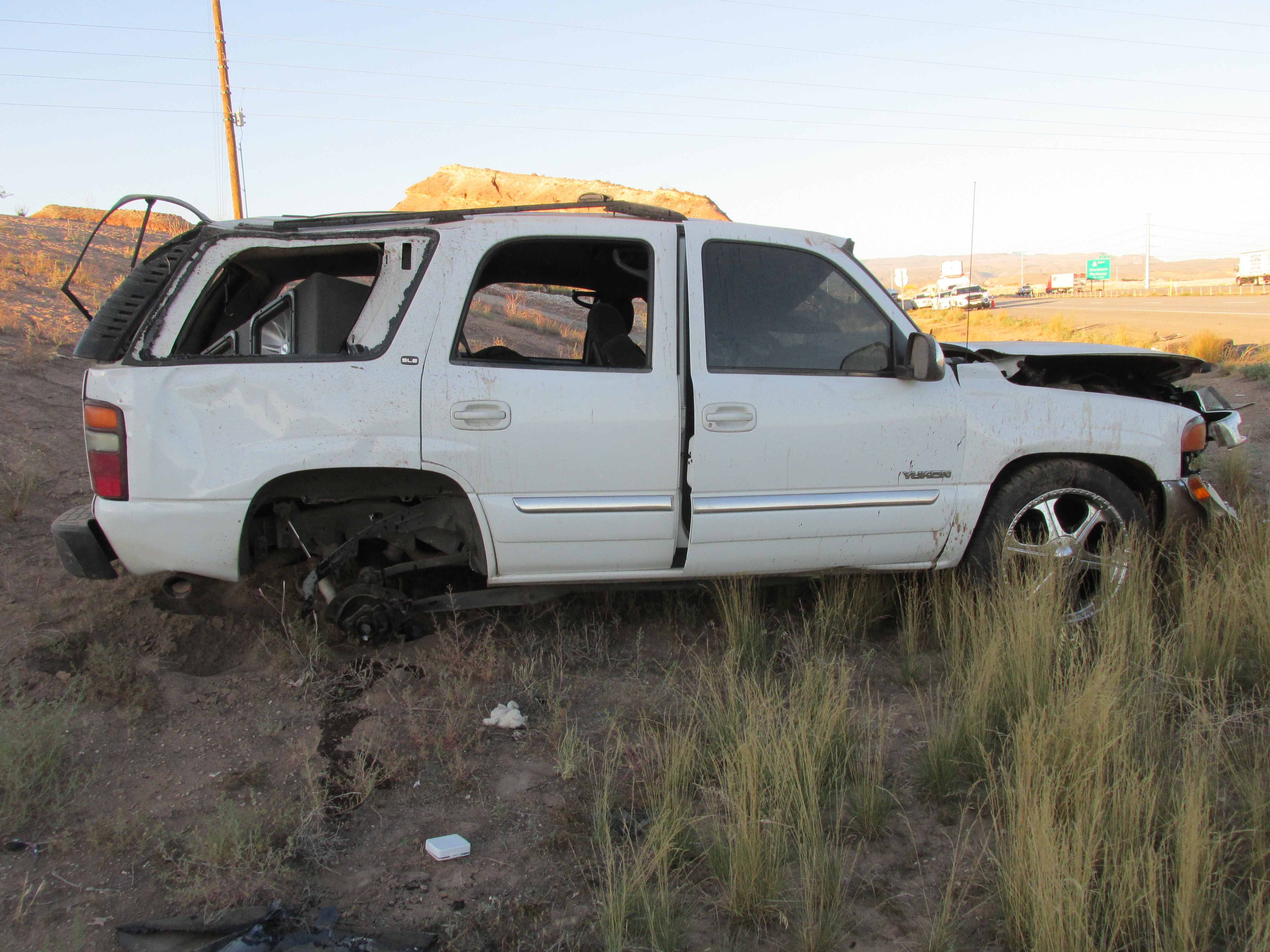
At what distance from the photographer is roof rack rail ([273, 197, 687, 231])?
355cm

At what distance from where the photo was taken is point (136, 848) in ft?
8.71

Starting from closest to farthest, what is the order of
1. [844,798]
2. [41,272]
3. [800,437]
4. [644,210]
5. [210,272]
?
1. [844,798]
2. [210,272]
3. [800,437]
4. [644,210]
5. [41,272]

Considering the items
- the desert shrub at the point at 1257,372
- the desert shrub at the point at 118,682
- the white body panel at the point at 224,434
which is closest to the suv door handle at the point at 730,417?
the white body panel at the point at 224,434

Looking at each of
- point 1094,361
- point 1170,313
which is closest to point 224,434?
point 1094,361

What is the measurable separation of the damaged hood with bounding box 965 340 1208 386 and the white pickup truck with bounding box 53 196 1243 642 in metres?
0.47

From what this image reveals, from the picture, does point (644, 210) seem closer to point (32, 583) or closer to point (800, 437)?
point (800, 437)

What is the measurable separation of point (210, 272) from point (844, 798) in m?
3.08

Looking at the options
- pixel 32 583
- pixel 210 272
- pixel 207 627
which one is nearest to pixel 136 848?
pixel 207 627

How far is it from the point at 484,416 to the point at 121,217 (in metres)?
28.5

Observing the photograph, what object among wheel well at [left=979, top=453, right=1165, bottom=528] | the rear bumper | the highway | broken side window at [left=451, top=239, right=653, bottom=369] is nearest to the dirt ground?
the rear bumper

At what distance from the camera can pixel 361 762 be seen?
2.96 meters

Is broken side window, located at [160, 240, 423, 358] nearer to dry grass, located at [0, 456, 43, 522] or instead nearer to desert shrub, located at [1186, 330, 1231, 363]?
dry grass, located at [0, 456, 43, 522]

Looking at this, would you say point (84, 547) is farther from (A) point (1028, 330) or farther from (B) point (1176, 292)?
(B) point (1176, 292)

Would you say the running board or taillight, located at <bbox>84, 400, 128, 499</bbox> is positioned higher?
taillight, located at <bbox>84, 400, 128, 499</bbox>
